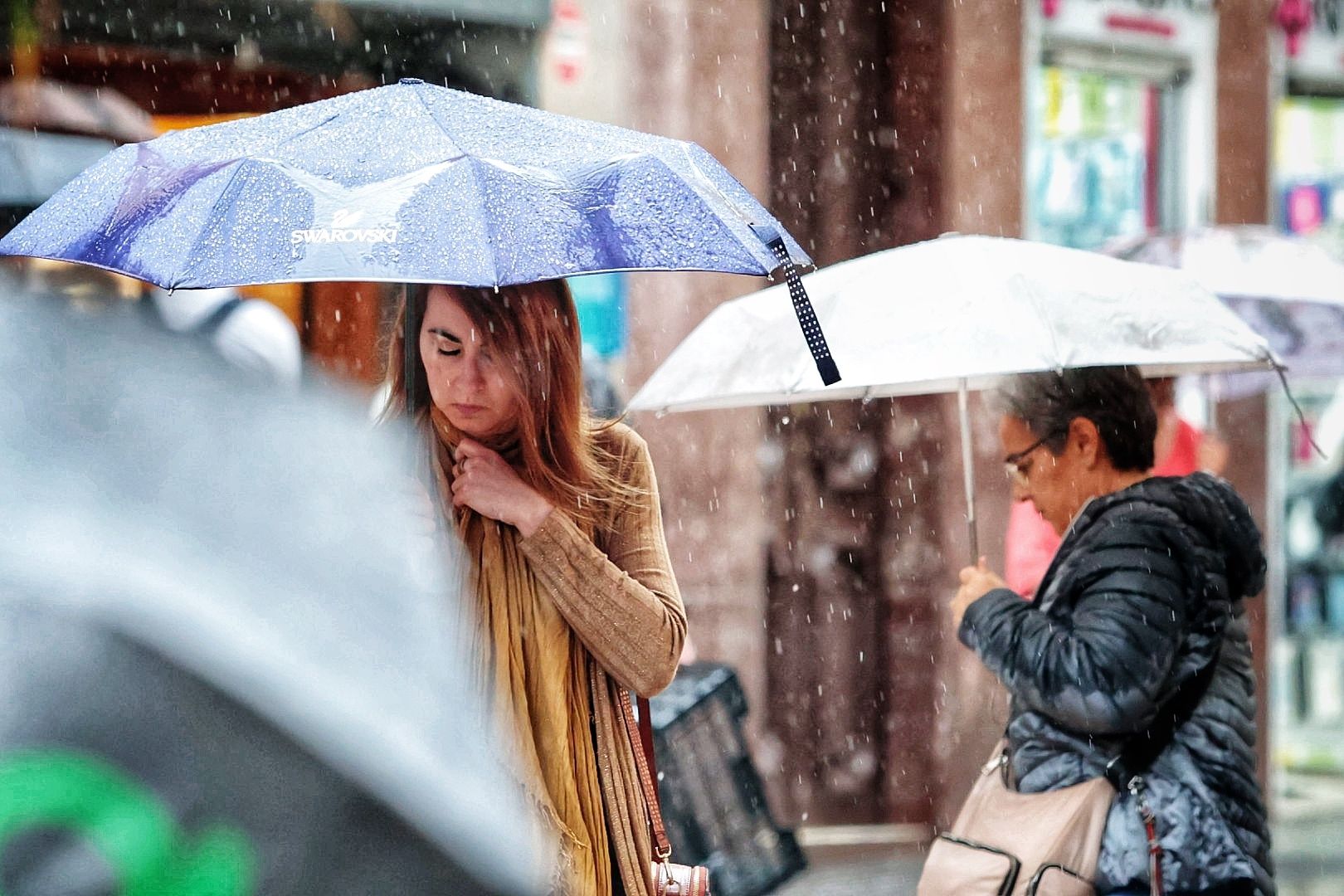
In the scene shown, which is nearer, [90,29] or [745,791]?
[745,791]

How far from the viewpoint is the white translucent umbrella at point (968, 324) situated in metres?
3.88

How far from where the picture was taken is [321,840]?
1801 mm

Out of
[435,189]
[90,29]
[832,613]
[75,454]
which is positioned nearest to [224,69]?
[90,29]

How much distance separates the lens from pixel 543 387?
3.08m

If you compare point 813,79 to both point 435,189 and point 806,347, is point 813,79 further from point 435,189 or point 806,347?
point 435,189

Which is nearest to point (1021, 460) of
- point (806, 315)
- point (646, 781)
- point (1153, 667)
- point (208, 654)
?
point (1153, 667)

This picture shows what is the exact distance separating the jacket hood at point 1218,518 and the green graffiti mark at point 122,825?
99.8 inches

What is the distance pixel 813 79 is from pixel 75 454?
6776 mm

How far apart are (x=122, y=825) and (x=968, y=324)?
257cm

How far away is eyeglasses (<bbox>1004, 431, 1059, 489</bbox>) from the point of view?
4.10 m

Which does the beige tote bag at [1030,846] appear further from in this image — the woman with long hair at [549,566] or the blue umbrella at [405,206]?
the blue umbrella at [405,206]

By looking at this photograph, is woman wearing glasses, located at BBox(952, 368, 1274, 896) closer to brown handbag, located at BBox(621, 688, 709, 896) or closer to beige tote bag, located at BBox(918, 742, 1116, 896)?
beige tote bag, located at BBox(918, 742, 1116, 896)

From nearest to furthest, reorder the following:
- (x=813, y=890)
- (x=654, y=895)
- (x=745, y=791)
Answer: (x=654, y=895) < (x=745, y=791) < (x=813, y=890)

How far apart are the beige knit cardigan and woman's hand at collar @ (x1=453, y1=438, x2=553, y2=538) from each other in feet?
0.09
